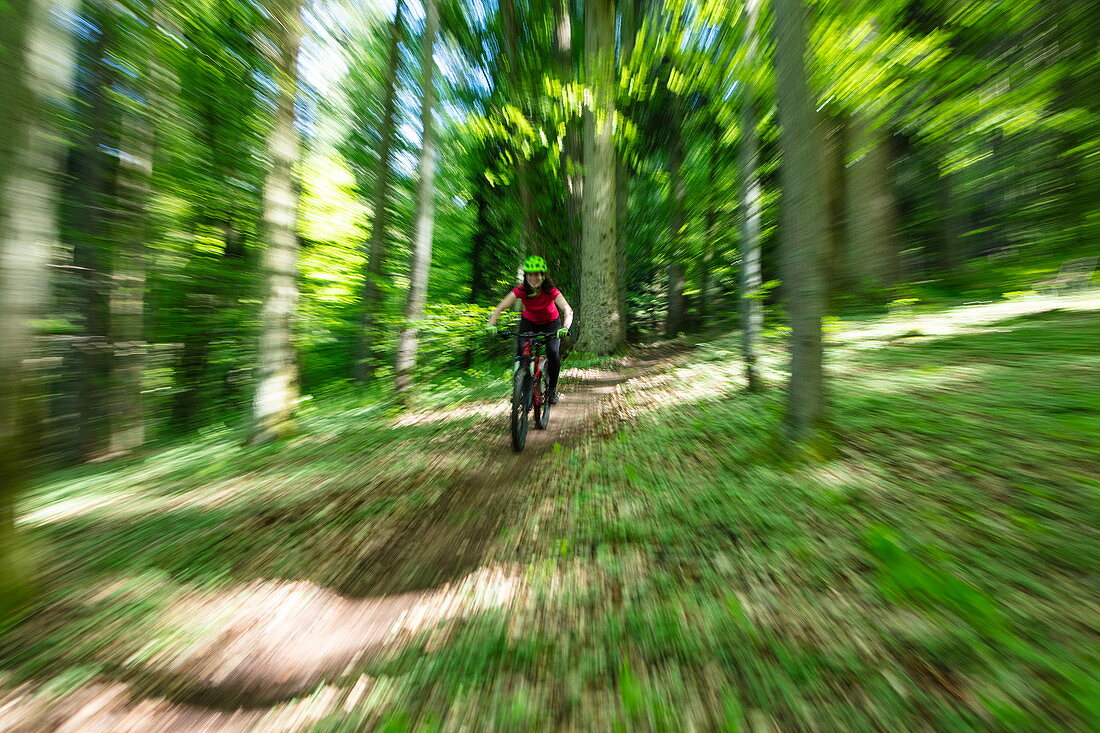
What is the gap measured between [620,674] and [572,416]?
4805mm

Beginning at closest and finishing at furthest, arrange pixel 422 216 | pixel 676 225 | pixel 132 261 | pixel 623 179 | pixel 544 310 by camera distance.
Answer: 1. pixel 544 310
2. pixel 132 261
3. pixel 422 216
4. pixel 676 225
5. pixel 623 179

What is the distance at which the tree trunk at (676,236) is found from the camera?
11.7 metres

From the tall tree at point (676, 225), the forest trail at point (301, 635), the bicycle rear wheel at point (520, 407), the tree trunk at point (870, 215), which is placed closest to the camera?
the forest trail at point (301, 635)

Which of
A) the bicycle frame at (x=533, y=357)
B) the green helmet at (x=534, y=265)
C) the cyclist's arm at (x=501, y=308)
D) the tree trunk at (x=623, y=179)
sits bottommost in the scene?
the bicycle frame at (x=533, y=357)

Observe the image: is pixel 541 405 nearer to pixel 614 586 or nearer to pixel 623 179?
pixel 614 586

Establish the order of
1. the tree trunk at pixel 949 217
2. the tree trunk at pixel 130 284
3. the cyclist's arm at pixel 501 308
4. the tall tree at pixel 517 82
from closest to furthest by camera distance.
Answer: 1. the tree trunk at pixel 949 217
2. the cyclist's arm at pixel 501 308
3. the tree trunk at pixel 130 284
4. the tall tree at pixel 517 82

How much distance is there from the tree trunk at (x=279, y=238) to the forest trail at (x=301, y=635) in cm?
365

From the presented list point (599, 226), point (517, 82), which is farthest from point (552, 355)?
point (517, 82)

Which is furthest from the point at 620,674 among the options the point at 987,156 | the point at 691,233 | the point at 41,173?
the point at 691,233

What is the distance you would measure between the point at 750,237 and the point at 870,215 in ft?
7.48

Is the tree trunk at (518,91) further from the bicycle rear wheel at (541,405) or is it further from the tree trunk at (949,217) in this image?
the tree trunk at (949,217)

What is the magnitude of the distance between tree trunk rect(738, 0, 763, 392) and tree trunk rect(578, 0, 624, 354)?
5.56 m

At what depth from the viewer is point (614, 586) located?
8.02ft

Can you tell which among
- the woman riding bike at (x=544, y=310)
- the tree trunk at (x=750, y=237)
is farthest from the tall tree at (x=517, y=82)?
the woman riding bike at (x=544, y=310)
